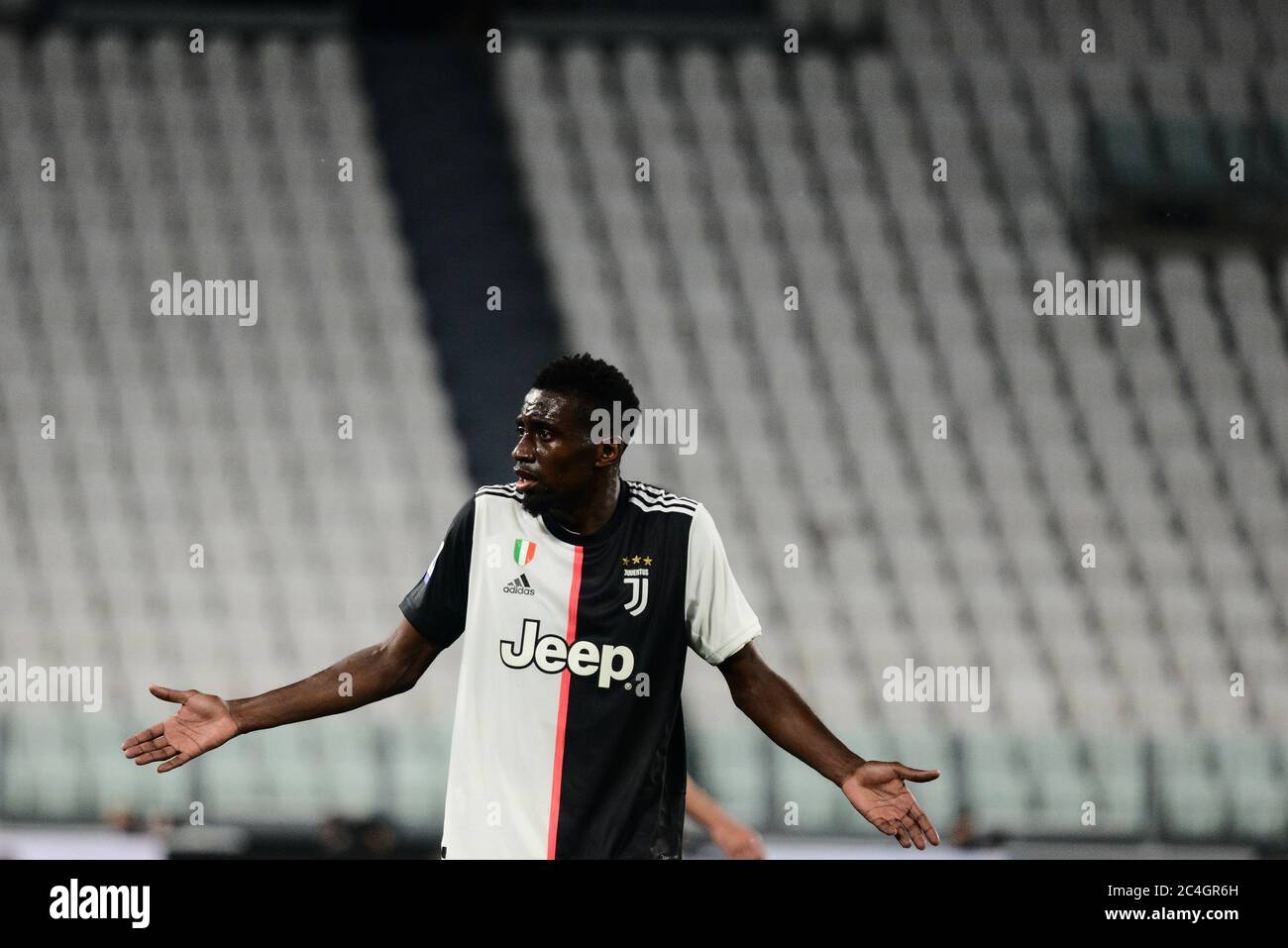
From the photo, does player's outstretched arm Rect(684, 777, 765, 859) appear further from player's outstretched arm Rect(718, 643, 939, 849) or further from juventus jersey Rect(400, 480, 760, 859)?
juventus jersey Rect(400, 480, 760, 859)

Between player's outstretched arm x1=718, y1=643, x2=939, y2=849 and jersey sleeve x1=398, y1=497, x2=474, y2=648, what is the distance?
49 cm

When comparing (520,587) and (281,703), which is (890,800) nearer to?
(520,587)

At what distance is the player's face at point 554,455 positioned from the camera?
8.88 feet

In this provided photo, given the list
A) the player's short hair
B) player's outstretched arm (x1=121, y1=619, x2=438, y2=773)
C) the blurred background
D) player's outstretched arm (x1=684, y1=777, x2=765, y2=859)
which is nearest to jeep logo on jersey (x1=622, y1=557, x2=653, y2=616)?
the player's short hair

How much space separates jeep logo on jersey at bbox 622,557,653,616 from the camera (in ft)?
8.83

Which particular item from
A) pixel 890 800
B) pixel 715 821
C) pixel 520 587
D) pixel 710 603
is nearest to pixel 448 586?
pixel 520 587

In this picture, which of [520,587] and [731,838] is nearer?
[520,587]

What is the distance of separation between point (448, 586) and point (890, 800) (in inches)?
34.2

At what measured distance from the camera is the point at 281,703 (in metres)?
2.72

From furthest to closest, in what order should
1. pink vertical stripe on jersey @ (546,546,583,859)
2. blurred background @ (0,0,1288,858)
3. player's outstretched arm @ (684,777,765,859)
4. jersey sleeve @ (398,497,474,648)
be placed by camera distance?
blurred background @ (0,0,1288,858) < player's outstretched arm @ (684,777,765,859) < jersey sleeve @ (398,497,474,648) < pink vertical stripe on jersey @ (546,546,583,859)

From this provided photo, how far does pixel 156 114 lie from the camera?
28.1ft

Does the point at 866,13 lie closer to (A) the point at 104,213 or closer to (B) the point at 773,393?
(B) the point at 773,393
